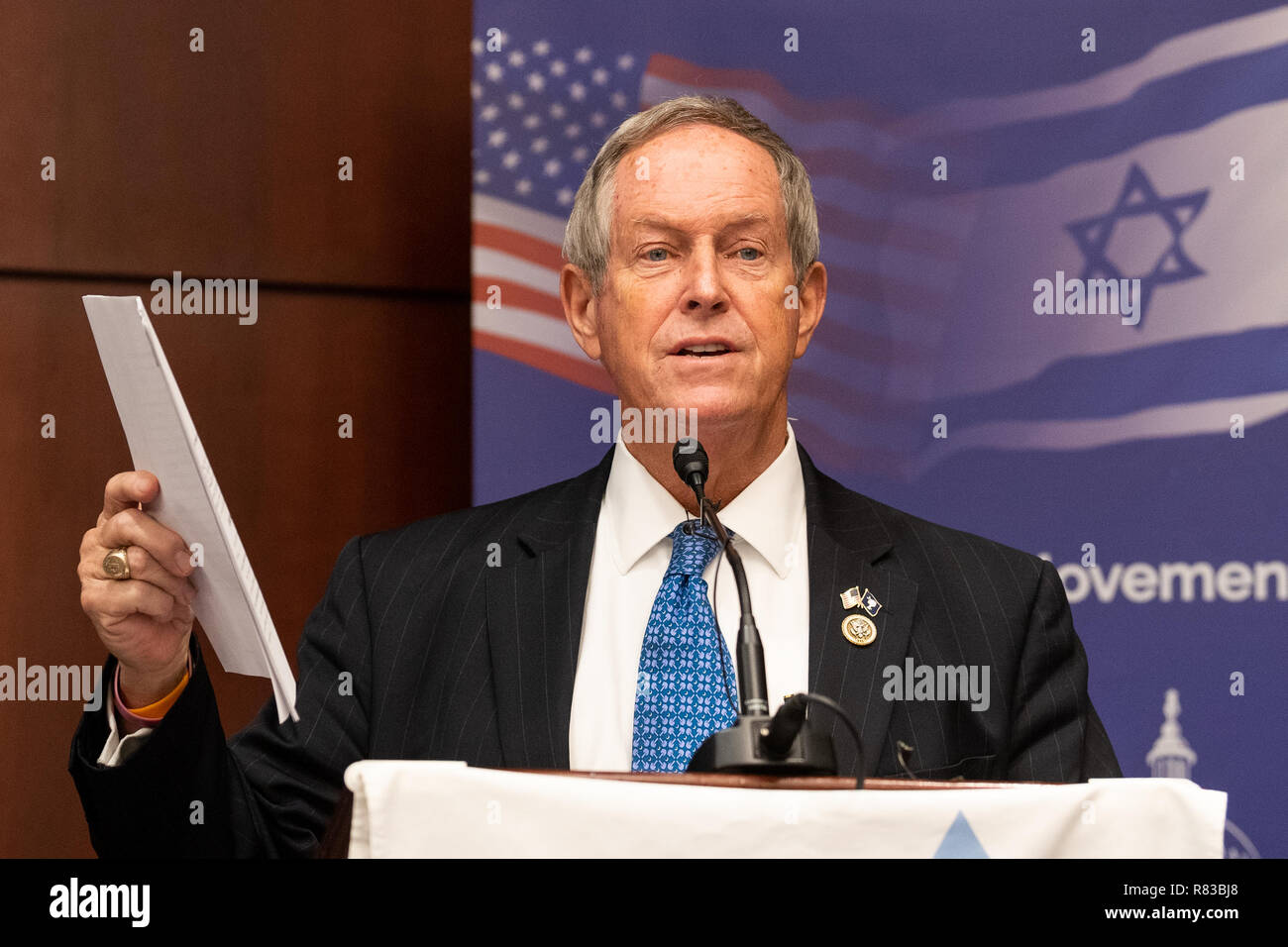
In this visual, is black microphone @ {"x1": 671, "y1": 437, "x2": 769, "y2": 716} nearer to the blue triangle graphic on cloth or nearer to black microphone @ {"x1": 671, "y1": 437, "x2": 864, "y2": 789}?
black microphone @ {"x1": 671, "y1": 437, "x2": 864, "y2": 789}

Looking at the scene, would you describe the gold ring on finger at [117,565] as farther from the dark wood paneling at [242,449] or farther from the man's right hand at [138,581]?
the dark wood paneling at [242,449]

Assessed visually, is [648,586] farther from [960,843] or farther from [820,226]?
[820,226]

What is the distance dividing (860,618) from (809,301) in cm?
66

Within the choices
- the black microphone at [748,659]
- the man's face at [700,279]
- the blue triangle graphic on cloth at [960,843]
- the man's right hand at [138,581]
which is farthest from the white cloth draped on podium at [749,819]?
the man's face at [700,279]

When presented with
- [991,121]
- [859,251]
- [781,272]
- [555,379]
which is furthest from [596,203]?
[991,121]

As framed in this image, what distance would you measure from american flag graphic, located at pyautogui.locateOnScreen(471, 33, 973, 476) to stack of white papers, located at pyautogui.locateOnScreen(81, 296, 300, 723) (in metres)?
1.31

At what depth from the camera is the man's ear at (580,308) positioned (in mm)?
2367

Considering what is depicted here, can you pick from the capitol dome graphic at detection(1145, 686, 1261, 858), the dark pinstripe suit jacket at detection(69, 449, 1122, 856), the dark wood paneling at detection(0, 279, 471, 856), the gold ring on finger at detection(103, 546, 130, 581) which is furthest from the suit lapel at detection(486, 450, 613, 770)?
the capitol dome graphic at detection(1145, 686, 1261, 858)

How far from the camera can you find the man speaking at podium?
5.98ft

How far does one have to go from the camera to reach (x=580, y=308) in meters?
2.39

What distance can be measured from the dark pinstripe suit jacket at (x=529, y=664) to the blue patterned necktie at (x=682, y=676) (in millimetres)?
117

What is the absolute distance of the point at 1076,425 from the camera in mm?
2895
